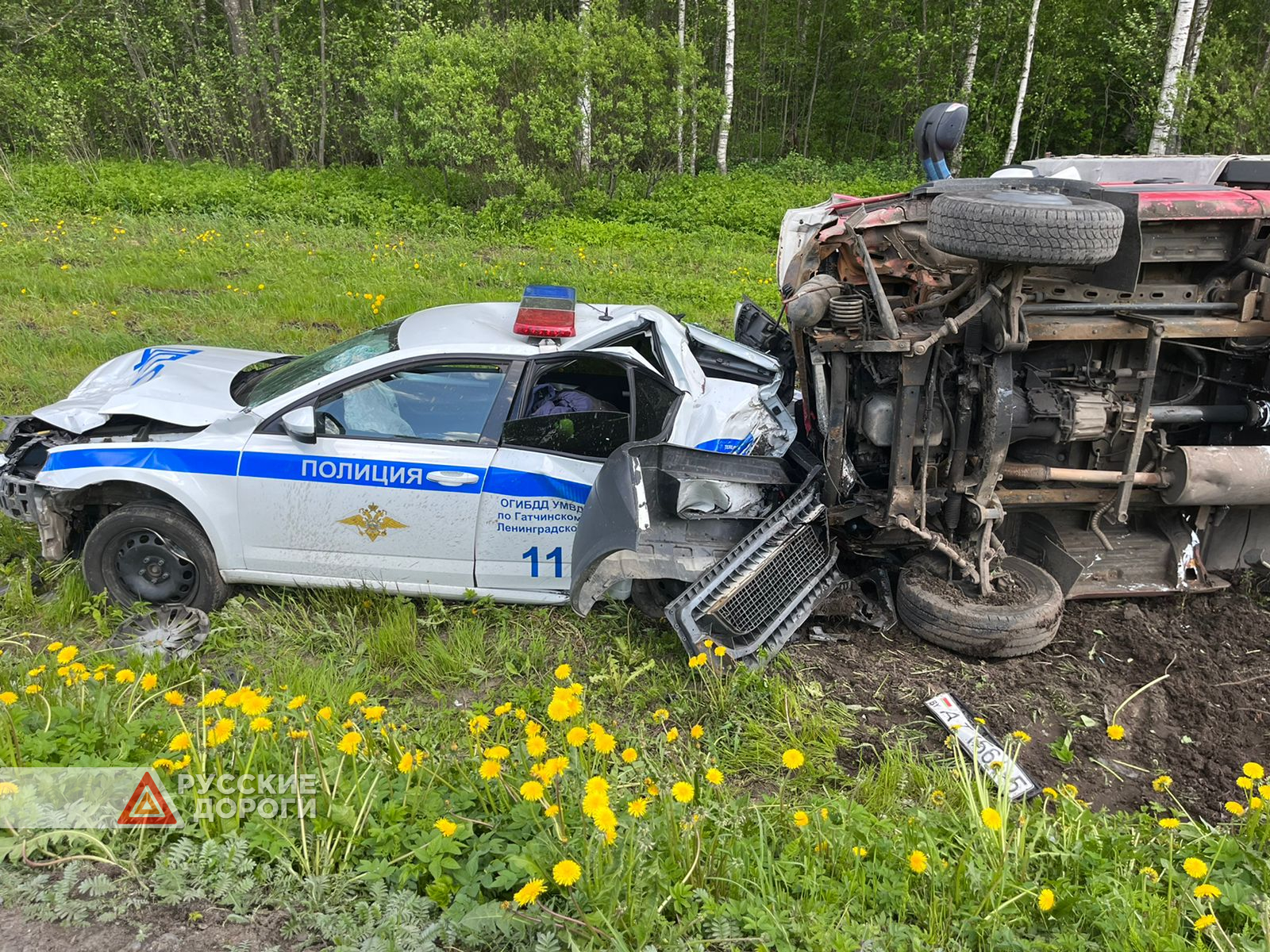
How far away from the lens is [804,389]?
4.87m

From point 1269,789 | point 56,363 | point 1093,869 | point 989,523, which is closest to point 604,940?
point 1093,869

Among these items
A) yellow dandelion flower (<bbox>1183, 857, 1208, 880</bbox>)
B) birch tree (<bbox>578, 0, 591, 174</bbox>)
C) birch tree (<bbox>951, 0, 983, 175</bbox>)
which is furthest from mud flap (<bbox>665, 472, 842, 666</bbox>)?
birch tree (<bbox>951, 0, 983, 175</bbox>)

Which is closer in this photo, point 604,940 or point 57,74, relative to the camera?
point 604,940

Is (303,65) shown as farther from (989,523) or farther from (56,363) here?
(989,523)

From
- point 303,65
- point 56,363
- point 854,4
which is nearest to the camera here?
point 56,363

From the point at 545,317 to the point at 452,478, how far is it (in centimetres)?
102

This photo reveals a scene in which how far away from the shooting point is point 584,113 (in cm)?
1339

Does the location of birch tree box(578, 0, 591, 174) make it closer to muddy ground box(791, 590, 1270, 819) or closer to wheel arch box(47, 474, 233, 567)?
wheel arch box(47, 474, 233, 567)

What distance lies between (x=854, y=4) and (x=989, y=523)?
67.5 feet

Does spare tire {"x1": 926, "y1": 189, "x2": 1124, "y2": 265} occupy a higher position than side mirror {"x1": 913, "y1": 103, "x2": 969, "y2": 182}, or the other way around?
side mirror {"x1": 913, "y1": 103, "x2": 969, "y2": 182}

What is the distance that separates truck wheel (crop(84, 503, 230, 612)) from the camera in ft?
14.8

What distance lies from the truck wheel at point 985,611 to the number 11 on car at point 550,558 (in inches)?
68.8

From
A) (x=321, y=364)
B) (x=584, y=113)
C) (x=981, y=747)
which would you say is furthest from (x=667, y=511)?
(x=584, y=113)

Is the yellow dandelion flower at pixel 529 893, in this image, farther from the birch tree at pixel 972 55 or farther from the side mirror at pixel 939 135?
the birch tree at pixel 972 55
